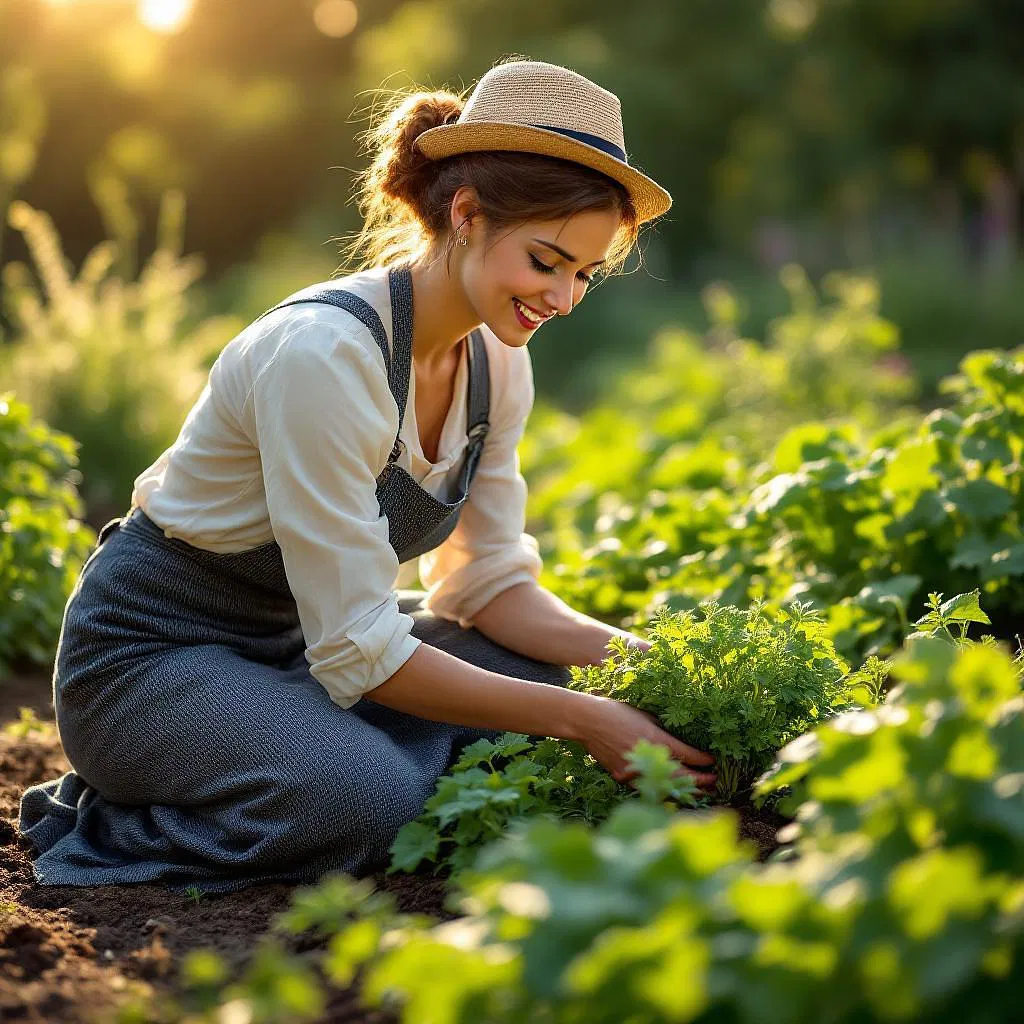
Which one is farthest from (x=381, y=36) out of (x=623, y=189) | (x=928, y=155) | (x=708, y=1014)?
(x=708, y=1014)

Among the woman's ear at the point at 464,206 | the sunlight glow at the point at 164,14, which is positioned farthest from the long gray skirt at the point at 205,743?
the sunlight glow at the point at 164,14

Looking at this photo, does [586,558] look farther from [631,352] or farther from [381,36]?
[381,36]

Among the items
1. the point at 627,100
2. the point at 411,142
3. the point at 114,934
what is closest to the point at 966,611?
the point at 411,142

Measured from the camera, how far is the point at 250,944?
2.02 m

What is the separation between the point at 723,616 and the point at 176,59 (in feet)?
63.5

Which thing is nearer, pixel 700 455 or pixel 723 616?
pixel 723 616

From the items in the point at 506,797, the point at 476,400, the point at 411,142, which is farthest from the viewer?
the point at 476,400

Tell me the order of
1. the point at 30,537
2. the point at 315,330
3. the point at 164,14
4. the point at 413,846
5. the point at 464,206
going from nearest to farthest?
the point at 413,846
the point at 315,330
the point at 464,206
the point at 30,537
the point at 164,14

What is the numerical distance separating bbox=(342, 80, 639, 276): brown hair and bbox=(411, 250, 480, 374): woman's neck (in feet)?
0.17

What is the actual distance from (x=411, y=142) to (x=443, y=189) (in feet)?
0.44

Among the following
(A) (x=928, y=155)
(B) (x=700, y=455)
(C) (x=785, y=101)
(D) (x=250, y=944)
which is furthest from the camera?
(C) (x=785, y=101)

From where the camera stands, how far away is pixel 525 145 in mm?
2359

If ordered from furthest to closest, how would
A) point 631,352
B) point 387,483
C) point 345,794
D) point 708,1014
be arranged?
point 631,352 → point 387,483 → point 345,794 → point 708,1014

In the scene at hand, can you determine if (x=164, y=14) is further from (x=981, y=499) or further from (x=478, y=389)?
(x=981, y=499)
